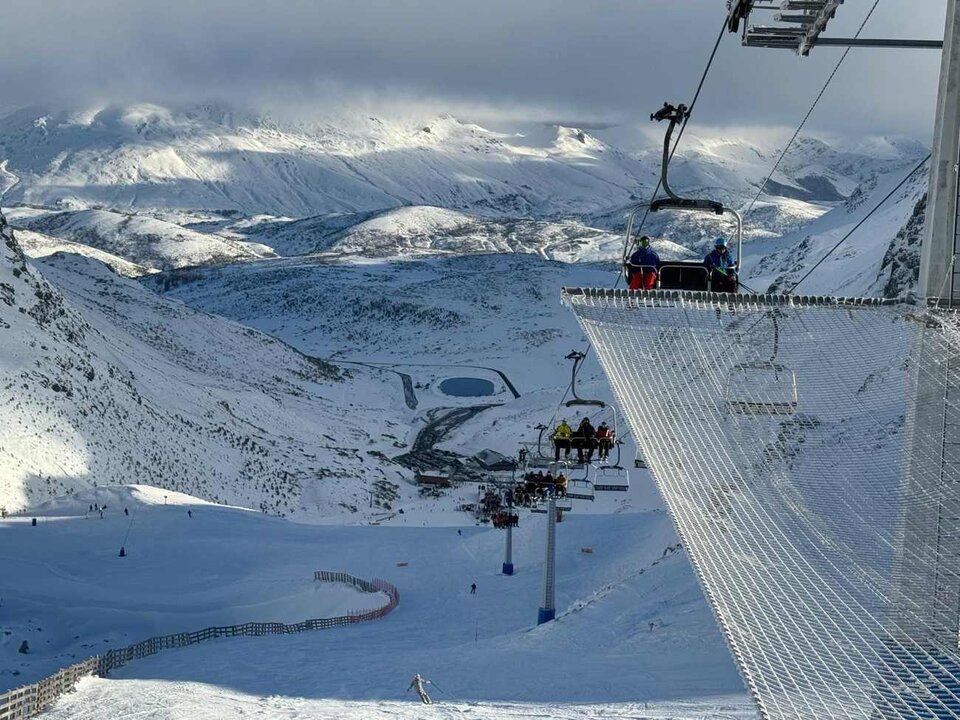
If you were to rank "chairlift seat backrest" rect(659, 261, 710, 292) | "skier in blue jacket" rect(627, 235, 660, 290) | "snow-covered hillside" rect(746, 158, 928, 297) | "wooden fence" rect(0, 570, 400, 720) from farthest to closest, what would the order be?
1. "snow-covered hillside" rect(746, 158, 928, 297)
2. "wooden fence" rect(0, 570, 400, 720)
3. "chairlift seat backrest" rect(659, 261, 710, 292)
4. "skier in blue jacket" rect(627, 235, 660, 290)

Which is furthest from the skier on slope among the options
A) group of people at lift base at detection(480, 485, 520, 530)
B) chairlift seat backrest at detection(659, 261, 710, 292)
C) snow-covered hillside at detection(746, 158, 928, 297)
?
snow-covered hillside at detection(746, 158, 928, 297)

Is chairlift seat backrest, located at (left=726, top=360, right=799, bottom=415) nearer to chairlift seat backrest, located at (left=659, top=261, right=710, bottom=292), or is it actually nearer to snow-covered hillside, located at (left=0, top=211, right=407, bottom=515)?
chairlift seat backrest, located at (left=659, top=261, right=710, bottom=292)

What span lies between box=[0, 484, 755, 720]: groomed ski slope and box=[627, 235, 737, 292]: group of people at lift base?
5.54 m

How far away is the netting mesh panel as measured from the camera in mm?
8844

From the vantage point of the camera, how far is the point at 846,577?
10.4 meters

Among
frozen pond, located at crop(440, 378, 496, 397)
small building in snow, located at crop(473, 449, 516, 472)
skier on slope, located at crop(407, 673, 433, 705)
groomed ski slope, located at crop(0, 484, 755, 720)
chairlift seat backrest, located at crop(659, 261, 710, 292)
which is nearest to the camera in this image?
chairlift seat backrest, located at crop(659, 261, 710, 292)

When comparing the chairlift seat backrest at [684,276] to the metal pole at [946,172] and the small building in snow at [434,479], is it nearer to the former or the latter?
the metal pole at [946,172]

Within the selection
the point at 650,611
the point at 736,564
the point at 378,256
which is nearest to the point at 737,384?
the point at 736,564

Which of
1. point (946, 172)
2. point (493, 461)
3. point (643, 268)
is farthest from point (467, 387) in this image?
point (946, 172)

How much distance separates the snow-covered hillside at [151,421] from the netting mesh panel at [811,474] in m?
34.5

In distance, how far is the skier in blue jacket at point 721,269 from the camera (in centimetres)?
1463

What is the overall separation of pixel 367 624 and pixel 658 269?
16.0 m

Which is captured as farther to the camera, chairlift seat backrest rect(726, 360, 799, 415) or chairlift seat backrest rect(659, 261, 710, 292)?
chairlift seat backrest rect(659, 261, 710, 292)

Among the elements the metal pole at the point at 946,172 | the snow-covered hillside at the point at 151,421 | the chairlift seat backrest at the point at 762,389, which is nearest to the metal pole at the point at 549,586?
the chairlift seat backrest at the point at 762,389
